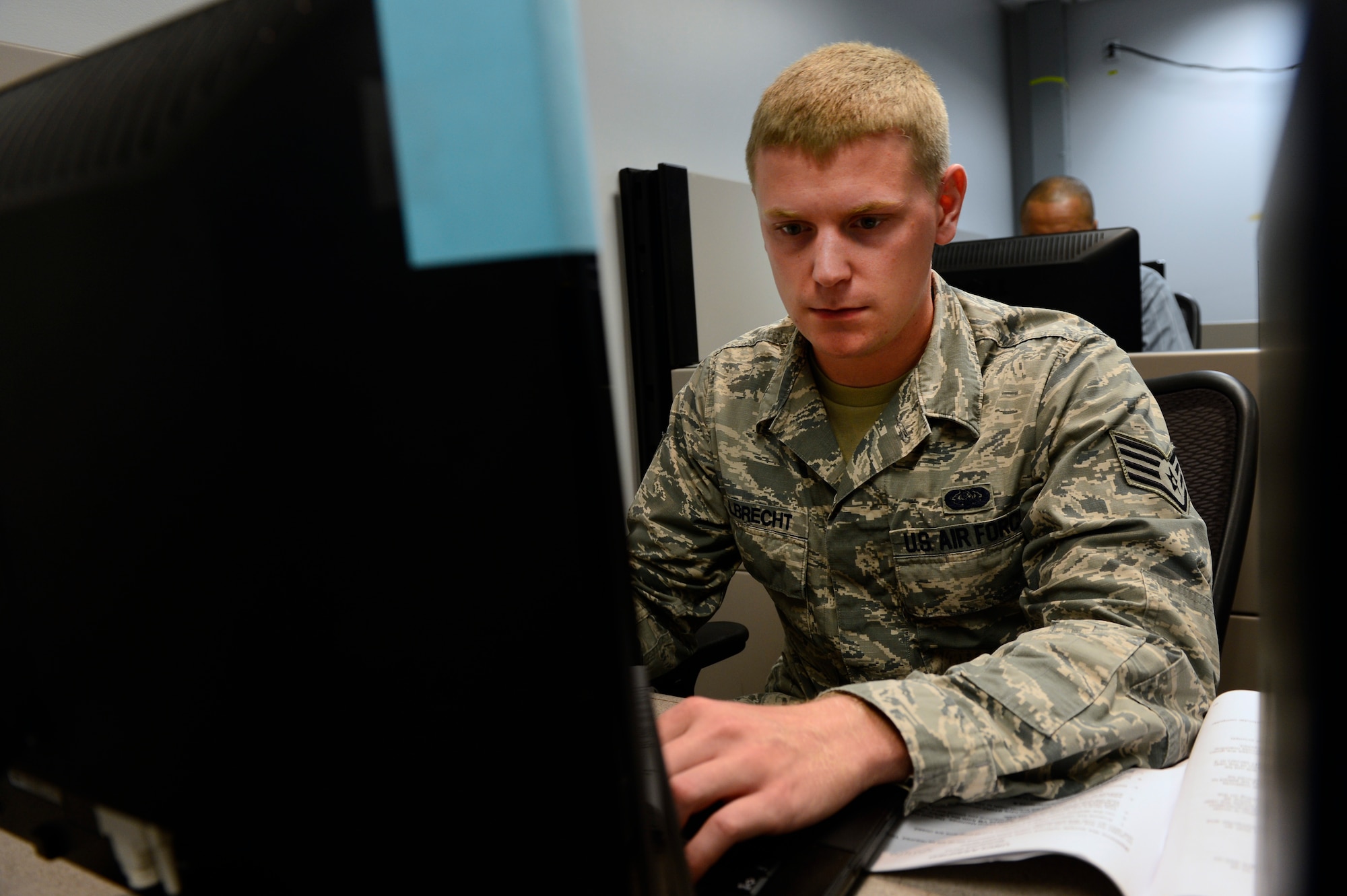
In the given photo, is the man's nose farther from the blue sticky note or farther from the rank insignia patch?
the blue sticky note

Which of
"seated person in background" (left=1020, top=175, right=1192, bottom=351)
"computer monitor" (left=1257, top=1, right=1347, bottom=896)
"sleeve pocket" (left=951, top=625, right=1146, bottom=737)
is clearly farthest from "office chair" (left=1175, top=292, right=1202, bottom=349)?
"computer monitor" (left=1257, top=1, right=1347, bottom=896)

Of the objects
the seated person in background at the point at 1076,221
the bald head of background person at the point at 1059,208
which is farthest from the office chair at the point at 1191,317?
the bald head of background person at the point at 1059,208

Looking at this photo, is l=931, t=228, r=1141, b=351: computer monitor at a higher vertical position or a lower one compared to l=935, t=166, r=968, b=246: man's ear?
lower

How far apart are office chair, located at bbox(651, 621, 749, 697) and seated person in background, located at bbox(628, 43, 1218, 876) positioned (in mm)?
21

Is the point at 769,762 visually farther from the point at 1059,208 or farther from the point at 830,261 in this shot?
the point at 1059,208

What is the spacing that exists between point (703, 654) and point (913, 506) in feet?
0.98

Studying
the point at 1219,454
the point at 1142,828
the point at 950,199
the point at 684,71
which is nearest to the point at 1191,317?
the point at 684,71

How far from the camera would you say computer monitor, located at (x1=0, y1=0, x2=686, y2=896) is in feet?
0.88

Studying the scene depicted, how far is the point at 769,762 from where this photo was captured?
535 mm

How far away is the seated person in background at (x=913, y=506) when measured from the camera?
602mm

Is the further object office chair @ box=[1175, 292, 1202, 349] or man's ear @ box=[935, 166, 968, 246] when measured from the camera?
office chair @ box=[1175, 292, 1202, 349]

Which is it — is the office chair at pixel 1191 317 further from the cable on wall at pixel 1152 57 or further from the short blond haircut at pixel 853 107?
the short blond haircut at pixel 853 107

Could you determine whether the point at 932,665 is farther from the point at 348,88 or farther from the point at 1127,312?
the point at 1127,312

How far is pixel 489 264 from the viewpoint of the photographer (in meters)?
0.26
